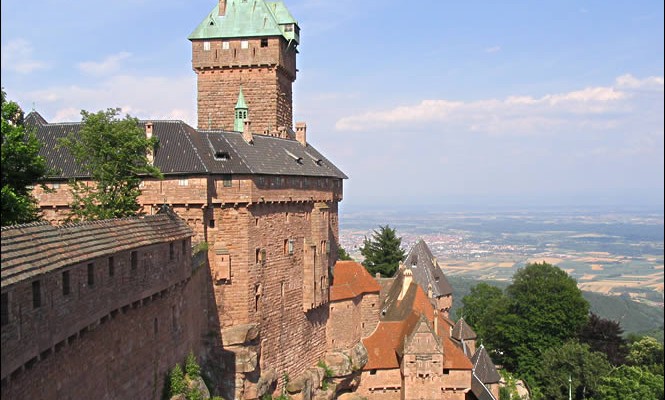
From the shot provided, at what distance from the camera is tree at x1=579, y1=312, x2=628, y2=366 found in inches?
2491

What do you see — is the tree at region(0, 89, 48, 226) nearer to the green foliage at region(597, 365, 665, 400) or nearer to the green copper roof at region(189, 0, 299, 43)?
the green copper roof at region(189, 0, 299, 43)

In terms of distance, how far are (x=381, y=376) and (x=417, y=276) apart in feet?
65.1

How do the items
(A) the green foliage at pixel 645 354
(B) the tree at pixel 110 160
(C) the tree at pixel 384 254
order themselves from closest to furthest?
(B) the tree at pixel 110 160 → (A) the green foliage at pixel 645 354 → (C) the tree at pixel 384 254

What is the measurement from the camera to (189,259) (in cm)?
2675

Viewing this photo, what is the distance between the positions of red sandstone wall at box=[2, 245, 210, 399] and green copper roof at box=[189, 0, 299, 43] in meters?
21.7

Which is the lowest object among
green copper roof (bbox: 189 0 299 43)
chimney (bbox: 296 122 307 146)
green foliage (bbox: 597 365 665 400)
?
green foliage (bbox: 597 365 665 400)

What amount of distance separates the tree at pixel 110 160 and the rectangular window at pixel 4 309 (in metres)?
14.3

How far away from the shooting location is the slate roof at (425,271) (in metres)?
61.8

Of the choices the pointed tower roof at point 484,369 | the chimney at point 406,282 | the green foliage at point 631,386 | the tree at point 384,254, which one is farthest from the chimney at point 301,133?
the tree at point 384,254

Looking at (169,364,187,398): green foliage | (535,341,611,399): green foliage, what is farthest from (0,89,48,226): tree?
(535,341,611,399): green foliage

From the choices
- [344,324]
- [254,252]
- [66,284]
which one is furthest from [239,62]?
[66,284]

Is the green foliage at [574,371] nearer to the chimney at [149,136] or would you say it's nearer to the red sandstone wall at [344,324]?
the red sandstone wall at [344,324]

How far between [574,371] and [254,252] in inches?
1220

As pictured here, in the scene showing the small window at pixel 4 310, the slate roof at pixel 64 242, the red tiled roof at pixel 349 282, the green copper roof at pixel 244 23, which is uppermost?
the green copper roof at pixel 244 23
